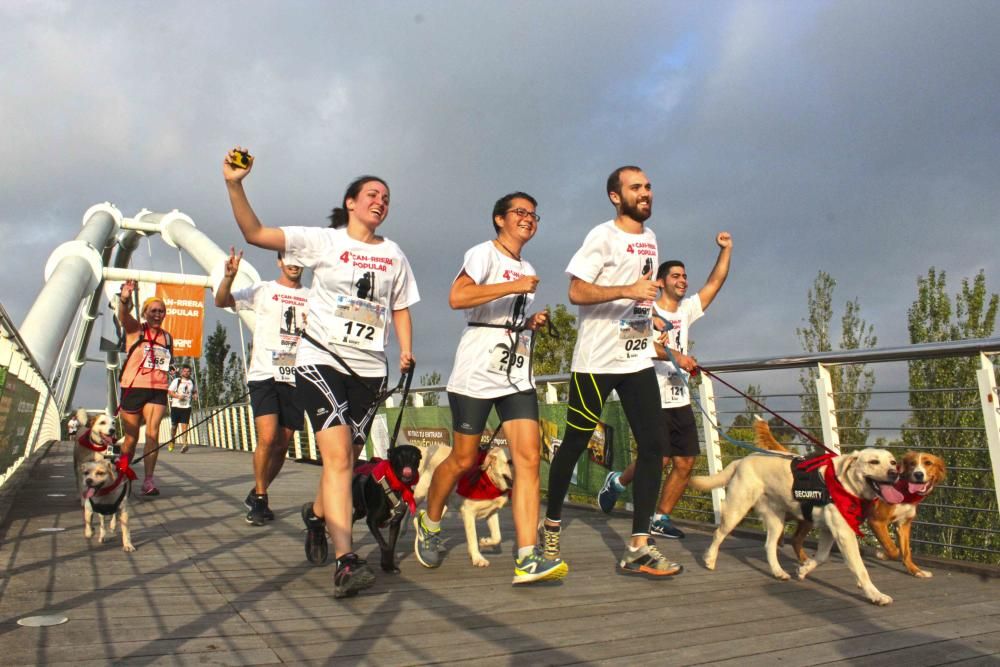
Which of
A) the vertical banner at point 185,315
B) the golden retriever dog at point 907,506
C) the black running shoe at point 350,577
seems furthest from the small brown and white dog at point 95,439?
the vertical banner at point 185,315

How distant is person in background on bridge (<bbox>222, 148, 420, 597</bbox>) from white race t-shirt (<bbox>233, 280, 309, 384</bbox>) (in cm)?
209

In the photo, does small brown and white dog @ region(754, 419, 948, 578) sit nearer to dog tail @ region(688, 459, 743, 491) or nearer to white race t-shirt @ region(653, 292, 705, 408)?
dog tail @ region(688, 459, 743, 491)

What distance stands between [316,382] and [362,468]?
693 millimetres

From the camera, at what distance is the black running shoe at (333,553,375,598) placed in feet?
12.0

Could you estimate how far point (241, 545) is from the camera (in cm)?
515

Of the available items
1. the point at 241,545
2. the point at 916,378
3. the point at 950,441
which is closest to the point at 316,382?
the point at 241,545

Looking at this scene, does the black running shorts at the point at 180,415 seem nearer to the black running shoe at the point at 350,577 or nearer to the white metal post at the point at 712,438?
the white metal post at the point at 712,438

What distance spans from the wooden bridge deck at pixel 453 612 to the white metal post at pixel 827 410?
0.86 m

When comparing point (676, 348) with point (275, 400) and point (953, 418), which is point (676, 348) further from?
point (953, 418)

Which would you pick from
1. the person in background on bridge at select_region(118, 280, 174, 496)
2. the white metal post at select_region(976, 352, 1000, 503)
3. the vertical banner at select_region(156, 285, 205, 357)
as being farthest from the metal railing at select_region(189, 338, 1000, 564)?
the vertical banner at select_region(156, 285, 205, 357)

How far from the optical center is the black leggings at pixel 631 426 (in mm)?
4352

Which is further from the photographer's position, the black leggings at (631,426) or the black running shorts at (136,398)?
the black running shorts at (136,398)

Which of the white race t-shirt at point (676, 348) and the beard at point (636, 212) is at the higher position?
the beard at point (636, 212)

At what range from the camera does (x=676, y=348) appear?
5.74 metres
